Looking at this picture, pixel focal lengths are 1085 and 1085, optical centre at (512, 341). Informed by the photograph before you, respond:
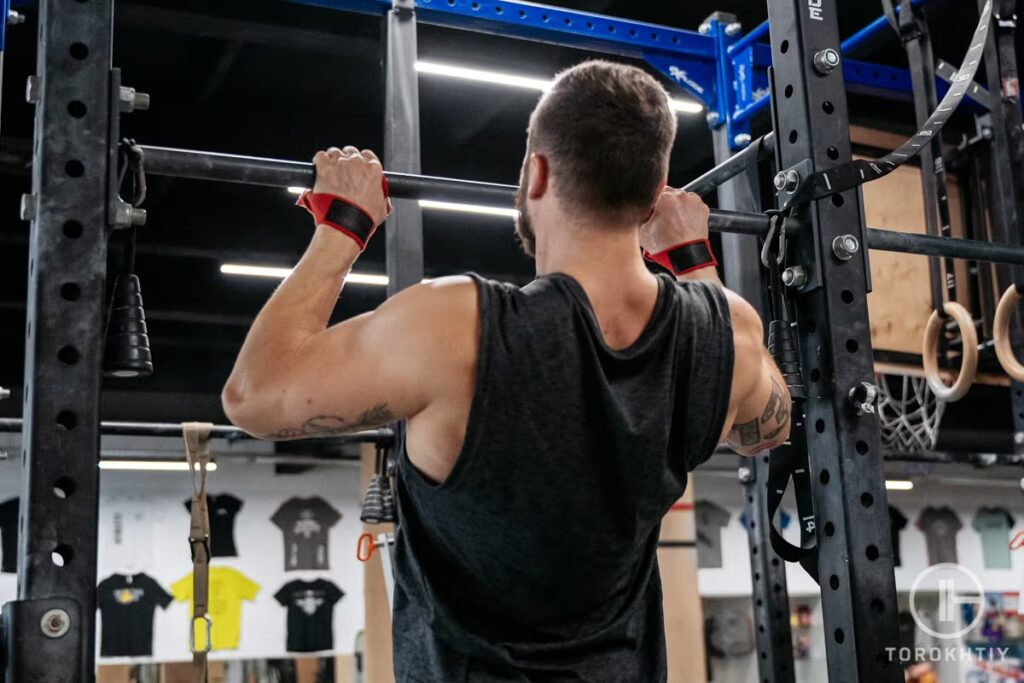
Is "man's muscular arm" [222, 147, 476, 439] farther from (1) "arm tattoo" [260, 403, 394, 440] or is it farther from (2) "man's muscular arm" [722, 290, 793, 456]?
(2) "man's muscular arm" [722, 290, 793, 456]

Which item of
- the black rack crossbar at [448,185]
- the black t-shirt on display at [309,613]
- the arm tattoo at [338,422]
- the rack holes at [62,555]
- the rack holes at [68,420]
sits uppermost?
the black rack crossbar at [448,185]

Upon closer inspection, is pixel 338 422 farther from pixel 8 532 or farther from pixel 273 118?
pixel 8 532

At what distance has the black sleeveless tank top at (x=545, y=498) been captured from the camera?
60.4 inches

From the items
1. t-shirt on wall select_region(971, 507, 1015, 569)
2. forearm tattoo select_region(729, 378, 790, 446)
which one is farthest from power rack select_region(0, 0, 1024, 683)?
t-shirt on wall select_region(971, 507, 1015, 569)

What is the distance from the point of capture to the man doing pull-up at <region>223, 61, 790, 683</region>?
5.04 ft

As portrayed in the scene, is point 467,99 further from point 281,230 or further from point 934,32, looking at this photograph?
point 934,32

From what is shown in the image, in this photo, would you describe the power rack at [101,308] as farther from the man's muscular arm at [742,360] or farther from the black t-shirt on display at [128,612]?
the black t-shirt on display at [128,612]

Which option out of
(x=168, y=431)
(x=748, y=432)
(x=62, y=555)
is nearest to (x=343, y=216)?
(x=62, y=555)

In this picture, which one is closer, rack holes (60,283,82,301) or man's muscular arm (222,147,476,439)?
man's muscular arm (222,147,476,439)

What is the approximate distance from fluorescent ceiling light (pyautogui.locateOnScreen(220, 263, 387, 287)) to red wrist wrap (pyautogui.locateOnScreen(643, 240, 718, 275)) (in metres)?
6.82

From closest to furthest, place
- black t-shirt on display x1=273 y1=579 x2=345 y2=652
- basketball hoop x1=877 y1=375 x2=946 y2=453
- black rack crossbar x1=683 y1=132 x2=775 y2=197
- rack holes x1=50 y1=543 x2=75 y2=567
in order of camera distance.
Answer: rack holes x1=50 y1=543 x2=75 y2=567 → black rack crossbar x1=683 y1=132 x2=775 y2=197 → basketball hoop x1=877 y1=375 x2=946 y2=453 → black t-shirt on display x1=273 y1=579 x2=345 y2=652

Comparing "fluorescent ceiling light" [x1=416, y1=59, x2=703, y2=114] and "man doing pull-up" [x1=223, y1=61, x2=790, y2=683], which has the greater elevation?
"fluorescent ceiling light" [x1=416, y1=59, x2=703, y2=114]

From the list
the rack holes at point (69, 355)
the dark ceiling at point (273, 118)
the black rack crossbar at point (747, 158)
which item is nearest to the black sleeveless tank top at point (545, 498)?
the rack holes at point (69, 355)

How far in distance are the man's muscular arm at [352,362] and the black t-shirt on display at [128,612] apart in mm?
9149
